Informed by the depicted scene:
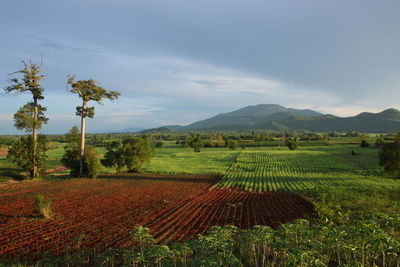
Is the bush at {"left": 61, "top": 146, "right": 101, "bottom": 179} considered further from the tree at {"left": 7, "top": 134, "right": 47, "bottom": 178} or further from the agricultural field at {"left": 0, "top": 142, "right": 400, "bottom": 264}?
the agricultural field at {"left": 0, "top": 142, "right": 400, "bottom": 264}

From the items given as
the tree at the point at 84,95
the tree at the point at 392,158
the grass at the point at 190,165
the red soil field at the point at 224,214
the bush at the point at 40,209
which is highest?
the tree at the point at 84,95

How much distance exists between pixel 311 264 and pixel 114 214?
15.6 meters

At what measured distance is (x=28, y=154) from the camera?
31.7 metres

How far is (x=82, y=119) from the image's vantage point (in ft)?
113

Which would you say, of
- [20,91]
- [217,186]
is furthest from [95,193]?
[20,91]

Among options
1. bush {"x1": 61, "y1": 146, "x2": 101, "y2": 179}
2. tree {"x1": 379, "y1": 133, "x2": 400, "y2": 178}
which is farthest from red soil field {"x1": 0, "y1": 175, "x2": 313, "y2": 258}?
tree {"x1": 379, "y1": 133, "x2": 400, "y2": 178}

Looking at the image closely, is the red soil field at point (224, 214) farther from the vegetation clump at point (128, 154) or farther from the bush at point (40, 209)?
the vegetation clump at point (128, 154)

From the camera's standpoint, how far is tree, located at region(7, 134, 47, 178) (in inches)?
1217

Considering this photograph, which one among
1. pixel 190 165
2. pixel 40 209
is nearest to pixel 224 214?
pixel 40 209

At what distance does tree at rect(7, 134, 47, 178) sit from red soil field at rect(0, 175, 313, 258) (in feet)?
17.1

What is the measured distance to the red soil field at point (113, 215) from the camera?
1202 centimetres

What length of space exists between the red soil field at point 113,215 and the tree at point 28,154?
5.23 metres

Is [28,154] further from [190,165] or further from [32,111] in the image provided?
[190,165]

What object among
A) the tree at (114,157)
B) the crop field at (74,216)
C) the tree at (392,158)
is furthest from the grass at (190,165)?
the tree at (392,158)
